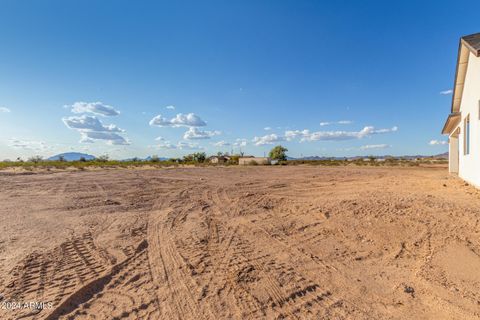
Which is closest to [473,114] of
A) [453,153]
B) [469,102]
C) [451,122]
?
[469,102]

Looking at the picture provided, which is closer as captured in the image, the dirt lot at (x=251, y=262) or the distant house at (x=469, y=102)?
the dirt lot at (x=251, y=262)

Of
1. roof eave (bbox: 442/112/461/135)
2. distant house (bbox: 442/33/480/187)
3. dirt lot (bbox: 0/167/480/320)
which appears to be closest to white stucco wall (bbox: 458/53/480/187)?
distant house (bbox: 442/33/480/187)

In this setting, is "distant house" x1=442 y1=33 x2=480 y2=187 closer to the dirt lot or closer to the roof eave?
the roof eave

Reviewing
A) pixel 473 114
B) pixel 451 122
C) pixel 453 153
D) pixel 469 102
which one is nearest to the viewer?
pixel 473 114

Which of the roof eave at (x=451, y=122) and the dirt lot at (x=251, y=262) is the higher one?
the roof eave at (x=451, y=122)

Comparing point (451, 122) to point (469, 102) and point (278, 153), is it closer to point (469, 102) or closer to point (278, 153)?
point (469, 102)

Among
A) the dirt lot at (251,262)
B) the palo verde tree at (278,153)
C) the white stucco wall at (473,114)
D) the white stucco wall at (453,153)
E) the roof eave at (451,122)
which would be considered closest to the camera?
the dirt lot at (251,262)

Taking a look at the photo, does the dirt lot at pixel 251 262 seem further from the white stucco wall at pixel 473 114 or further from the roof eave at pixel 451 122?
the roof eave at pixel 451 122

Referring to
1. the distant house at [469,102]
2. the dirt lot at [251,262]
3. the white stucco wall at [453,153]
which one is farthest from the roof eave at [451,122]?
the dirt lot at [251,262]

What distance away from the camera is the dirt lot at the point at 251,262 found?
2.90 meters

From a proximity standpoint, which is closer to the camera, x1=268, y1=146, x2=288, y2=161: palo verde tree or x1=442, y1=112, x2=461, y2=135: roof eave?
x1=442, y1=112, x2=461, y2=135: roof eave

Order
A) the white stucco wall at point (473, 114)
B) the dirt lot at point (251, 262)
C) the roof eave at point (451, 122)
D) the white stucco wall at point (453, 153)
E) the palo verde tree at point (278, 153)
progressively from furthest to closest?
1. the palo verde tree at point (278, 153)
2. the white stucco wall at point (453, 153)
3. the roof eave at point (451, 122)
4. the white stucco wall at point (473, 114)
5. the dirt lot at point (251, 262)

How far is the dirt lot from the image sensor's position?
290cm

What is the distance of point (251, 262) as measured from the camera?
4.03 m
